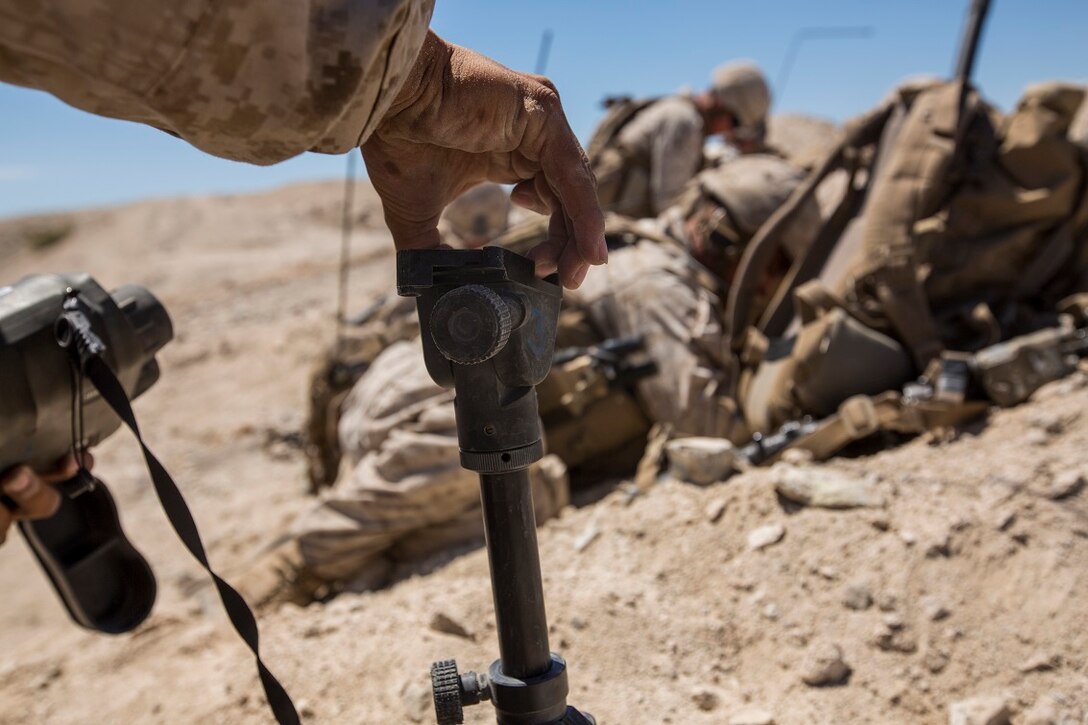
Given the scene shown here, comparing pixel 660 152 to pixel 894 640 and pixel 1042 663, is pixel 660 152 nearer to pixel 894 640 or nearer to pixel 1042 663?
pixel 894 640

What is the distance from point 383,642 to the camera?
2.24 metres

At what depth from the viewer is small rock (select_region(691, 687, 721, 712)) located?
5.93ft

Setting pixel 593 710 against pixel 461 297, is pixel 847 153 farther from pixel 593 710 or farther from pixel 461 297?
pixel 461 297

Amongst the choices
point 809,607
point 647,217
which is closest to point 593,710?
point 809,607

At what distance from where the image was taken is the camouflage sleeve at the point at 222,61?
30.6 inches

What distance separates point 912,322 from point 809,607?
4.46ft

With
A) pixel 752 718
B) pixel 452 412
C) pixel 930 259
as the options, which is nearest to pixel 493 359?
pixel 752 718

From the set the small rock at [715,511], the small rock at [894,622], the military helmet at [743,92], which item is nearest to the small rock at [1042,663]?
the small rock at [894,622]

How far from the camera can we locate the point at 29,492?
170 centimetres

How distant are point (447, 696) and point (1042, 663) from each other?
4.27 ft

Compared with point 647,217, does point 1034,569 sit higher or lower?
lower

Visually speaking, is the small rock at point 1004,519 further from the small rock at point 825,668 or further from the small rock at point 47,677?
the small rock at point 47,677

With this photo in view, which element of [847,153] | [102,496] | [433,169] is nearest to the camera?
[433,169]

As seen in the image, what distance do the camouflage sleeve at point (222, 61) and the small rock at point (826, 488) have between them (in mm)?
1788
